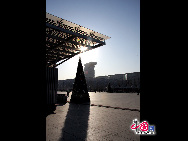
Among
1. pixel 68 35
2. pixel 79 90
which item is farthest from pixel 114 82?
pixel 79 90

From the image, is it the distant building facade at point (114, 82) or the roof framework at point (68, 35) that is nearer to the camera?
the roof framework at point (68, 35)

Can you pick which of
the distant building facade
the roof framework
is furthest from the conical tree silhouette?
the distant building facade

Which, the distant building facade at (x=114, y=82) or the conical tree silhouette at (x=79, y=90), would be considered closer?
the conical tree silhouette at (x=79, y=90)

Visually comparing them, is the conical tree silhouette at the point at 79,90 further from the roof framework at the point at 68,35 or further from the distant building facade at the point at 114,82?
the distant building facade at the point at 114,82

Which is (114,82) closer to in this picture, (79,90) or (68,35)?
(68,35)

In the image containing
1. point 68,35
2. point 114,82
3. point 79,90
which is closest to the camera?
point 79,90

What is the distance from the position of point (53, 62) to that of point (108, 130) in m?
24.3

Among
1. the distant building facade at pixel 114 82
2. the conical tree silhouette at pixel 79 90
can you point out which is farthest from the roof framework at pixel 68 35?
the distant building facade at pixel 114 82

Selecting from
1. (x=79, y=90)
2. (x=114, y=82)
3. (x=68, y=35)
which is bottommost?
(x=114, y=82)

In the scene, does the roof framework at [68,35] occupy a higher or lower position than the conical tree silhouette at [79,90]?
higher

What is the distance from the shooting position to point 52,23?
41.0ft

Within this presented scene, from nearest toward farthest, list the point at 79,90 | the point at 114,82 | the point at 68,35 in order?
the point at 79,90
the point at 68,35
the point at 114,82
